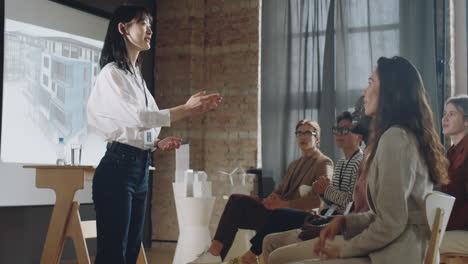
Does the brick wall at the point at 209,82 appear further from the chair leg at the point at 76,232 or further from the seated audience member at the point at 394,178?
the seated audience member at the point at 394,178

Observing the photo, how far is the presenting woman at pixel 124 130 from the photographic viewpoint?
232 cm

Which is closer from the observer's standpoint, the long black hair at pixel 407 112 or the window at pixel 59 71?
the long black hair at pixel 407 112

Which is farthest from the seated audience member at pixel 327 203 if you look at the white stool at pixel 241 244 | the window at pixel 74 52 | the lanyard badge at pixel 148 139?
the window at pixel 74 52

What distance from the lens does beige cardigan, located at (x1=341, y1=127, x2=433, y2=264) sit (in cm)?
165

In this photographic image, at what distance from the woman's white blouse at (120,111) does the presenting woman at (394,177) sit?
3.15 feet

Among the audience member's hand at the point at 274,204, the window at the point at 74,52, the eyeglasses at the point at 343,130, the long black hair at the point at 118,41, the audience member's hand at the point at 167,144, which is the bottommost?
the audience member's hand at the point at 274,204

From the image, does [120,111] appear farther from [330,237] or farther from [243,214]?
[243,214]

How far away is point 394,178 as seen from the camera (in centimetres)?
166

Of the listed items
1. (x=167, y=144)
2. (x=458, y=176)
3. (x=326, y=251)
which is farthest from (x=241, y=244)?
(x=326, y=251)

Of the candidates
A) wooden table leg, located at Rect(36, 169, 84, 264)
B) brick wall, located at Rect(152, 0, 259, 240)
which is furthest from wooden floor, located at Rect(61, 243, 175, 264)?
wooden table leg, located at Rect(36, 169, 84, 264)

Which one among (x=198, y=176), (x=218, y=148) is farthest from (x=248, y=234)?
(x=218, y=148)

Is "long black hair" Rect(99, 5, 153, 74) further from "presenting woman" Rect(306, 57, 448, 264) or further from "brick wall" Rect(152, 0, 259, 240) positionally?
"brick wall" Rect(152, 0, 259, 240)

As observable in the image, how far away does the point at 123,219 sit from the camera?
2.32 meters

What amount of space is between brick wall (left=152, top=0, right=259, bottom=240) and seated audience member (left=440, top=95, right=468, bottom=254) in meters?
2.69
